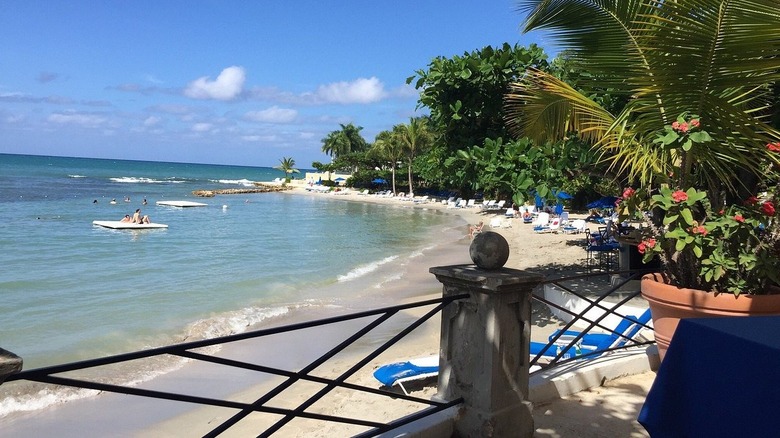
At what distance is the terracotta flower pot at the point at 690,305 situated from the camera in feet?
12.7

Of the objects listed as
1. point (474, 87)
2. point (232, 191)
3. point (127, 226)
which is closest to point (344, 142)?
point (232, 191)

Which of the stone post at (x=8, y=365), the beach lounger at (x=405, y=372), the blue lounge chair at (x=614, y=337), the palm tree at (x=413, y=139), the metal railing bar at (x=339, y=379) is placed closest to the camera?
the stone post at (x=8, y=365)

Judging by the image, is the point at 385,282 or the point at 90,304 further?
the point at 385,282

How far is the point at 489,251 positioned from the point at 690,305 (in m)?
1.77

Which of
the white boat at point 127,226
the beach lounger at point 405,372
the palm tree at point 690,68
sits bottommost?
the beach lounger at point 405,372

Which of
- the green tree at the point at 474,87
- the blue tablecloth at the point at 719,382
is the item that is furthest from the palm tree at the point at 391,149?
the blue tablecloth at the point at 719,382

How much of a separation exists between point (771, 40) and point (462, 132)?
5.63 meters

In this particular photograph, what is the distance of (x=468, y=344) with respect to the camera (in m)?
3.34

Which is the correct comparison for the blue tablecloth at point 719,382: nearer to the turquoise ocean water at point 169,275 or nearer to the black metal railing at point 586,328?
the black metal railing at point 586,328

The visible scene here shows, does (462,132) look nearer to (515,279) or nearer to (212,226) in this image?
(515,279)

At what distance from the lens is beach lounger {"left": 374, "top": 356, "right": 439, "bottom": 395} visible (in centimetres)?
693

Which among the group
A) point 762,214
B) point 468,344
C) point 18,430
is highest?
point 762,214

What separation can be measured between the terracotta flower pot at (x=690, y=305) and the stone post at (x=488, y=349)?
3.92ft

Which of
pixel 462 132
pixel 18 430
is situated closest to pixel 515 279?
pixel 462 132
